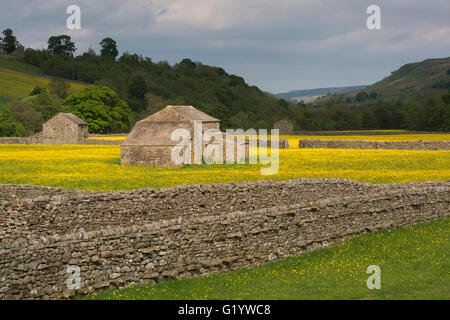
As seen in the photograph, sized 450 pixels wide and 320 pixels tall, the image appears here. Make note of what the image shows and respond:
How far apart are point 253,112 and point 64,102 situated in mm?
69683

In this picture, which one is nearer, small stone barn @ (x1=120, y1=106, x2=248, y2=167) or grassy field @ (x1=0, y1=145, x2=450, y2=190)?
grassy field @ (x1=0, y1=145, x2=450, y2=190)

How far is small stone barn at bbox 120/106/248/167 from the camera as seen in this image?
38.7m

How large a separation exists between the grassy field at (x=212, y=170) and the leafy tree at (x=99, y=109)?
4818 cm

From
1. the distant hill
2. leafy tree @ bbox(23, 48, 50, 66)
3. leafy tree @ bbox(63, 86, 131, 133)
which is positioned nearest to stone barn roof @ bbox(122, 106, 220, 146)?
leafy tree @ bbox(63, 86, 131, 133)

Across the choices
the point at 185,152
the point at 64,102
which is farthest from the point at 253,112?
the point at 185,152

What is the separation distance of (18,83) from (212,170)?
369ft

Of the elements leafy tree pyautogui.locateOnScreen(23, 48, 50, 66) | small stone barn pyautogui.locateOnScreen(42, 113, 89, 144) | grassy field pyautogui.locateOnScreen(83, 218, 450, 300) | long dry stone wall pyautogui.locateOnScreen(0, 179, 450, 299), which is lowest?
grassy field pyautogui.locateOnScreen(83, 218, 450, 300)

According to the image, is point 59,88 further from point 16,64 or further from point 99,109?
point 99,109

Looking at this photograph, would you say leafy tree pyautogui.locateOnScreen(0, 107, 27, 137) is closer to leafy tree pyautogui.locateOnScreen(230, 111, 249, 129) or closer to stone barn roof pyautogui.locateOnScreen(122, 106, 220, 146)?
leafy tree pyautogui.locateOnScreen(230, 111, 249, 129)

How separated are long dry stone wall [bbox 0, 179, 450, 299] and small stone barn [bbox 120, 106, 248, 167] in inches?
590

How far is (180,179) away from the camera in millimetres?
29672

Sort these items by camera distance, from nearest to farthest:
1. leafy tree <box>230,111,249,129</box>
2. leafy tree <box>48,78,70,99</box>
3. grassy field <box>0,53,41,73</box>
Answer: leafy tree <box>230,111,249,129</box>
leafy tree <box>48,78,70,99</box>
grassy field <box>0,53,41,73</box>

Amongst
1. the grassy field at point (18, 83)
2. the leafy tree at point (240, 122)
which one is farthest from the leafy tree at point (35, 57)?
the leafy tree at point (240, 122)
